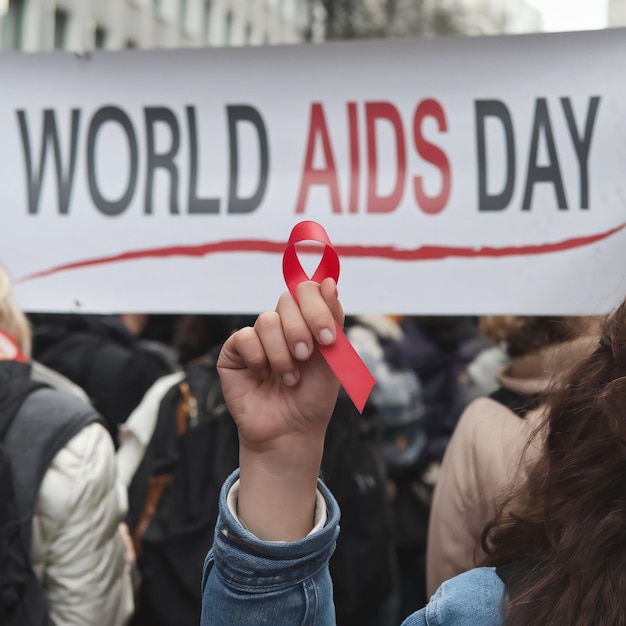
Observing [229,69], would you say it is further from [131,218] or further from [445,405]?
[445,405]

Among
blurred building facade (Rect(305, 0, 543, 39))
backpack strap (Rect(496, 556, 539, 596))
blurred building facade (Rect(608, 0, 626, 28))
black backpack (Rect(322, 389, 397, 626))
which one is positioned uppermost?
blurred building facade (Rect(305, 0, 543, 39))

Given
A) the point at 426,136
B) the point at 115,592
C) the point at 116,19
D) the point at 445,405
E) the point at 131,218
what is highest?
the point at 116,19

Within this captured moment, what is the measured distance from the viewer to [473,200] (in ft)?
6.78

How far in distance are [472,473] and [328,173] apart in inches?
30.5

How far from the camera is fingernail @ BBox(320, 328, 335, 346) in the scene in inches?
39.9

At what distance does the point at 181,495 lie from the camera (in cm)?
253

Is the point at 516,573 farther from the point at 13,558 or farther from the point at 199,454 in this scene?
the point at 199,454

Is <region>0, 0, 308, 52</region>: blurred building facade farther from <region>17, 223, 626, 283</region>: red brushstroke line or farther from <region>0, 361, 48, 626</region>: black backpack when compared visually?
<region>0, 361, 48, 626</region>: black backpack

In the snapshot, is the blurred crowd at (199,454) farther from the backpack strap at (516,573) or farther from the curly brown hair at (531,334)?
the backpack strap at (516,573)

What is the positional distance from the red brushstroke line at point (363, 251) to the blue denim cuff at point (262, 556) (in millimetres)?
1091

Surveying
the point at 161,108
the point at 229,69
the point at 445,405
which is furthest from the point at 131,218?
the point at 445,405

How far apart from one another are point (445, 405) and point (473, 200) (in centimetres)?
195

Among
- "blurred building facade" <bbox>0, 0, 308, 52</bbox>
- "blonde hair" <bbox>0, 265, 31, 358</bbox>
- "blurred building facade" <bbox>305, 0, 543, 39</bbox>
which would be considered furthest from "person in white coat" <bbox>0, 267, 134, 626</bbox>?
"blurred building facade" <bbox>305, 0, 543, 39</bbox>

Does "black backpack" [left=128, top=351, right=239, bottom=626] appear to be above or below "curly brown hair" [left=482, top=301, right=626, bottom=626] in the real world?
below
